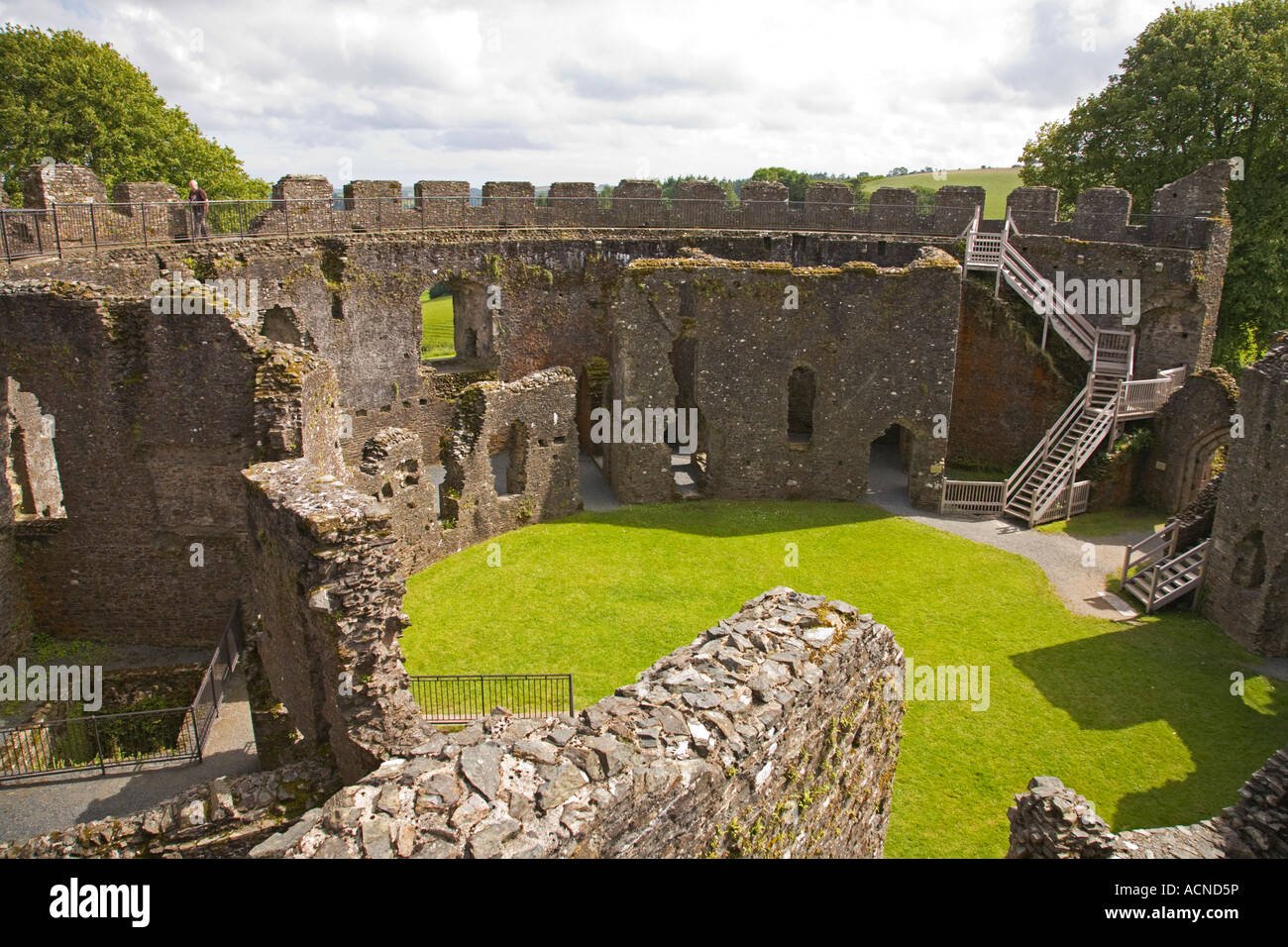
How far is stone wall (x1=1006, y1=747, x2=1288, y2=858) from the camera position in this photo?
7.74m

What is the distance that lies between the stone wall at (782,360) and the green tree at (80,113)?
830 inches

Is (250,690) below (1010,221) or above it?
below

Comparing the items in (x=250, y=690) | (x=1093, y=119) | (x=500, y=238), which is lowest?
(x=250, y=690)

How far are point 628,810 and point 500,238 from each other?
2005 cm

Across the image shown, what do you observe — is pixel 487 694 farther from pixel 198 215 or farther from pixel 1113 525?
pixel 1113 525

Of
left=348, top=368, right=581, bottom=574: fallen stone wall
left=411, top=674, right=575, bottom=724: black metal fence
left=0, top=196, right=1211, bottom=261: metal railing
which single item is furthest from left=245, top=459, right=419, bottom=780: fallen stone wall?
left=0, top=196, right=1211, bottom=261: metal railing

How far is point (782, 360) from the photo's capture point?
69.8ft

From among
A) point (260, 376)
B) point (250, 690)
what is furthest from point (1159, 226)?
point (250, 690)

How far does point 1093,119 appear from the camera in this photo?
29.8 metres

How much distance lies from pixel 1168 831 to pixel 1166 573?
35.8 feet

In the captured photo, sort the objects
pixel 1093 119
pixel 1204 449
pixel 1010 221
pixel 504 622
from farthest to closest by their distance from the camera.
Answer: pixel 1093 119
pixel 1010 221
pixel 1204 449
pixel 504 622

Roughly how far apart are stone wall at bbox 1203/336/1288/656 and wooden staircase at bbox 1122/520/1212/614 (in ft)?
1.10

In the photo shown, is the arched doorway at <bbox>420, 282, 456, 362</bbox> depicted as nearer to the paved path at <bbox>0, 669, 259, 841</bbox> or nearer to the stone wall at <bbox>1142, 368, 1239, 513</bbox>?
the paved path at <bbox>0, 669, 259, 841</bbox>
